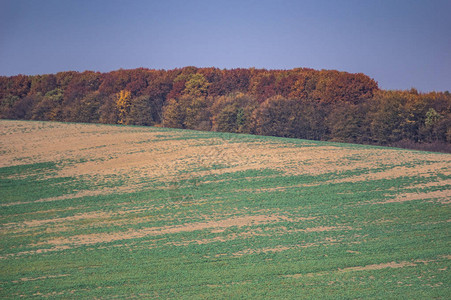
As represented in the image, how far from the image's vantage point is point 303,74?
122 ft

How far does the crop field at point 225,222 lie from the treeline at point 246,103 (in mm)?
6124

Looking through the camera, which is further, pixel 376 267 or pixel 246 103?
pixel 246 103

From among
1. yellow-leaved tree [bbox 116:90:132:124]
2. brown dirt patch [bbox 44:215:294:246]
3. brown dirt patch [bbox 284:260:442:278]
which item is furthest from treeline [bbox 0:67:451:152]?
brown dirt patch [bbox 284:260:442:278]

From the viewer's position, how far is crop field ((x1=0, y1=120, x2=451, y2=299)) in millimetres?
9766

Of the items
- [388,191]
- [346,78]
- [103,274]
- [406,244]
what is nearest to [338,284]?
[406,244]

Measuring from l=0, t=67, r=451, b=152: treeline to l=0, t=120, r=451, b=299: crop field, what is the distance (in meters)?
6.12

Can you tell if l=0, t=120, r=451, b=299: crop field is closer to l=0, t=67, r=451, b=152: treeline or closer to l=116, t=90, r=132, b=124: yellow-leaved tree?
l=0, t=67, r=451, b=152: treeline

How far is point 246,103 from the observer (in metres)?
34.7

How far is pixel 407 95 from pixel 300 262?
76.5ft

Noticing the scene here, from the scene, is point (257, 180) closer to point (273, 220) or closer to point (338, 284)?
point (273, 220)

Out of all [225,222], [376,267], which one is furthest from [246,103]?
[376,267]

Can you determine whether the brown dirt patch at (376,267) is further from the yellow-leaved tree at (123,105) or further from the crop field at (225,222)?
the yellow-leaved tree at (123,105)

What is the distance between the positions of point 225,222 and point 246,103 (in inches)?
854

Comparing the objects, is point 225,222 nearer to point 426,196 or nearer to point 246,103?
point 426,196
